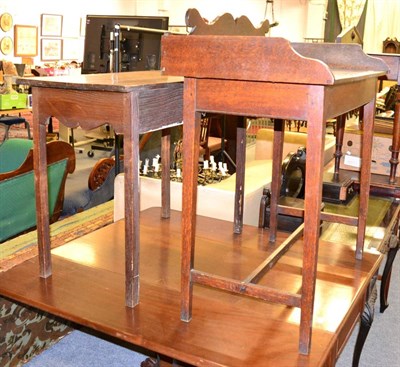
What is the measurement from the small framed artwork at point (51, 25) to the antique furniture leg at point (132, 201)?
11.0 meters

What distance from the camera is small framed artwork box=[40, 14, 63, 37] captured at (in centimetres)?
1136

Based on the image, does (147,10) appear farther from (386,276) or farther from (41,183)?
(41,183)

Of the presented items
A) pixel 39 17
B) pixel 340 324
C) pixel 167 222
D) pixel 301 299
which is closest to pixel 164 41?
pixel 301 299

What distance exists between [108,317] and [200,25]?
0.77 m

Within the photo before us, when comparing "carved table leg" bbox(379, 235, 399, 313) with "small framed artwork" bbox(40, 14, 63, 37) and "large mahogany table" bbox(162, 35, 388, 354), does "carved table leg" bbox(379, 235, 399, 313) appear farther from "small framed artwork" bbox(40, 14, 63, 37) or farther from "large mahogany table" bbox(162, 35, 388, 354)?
"small framed artwork" bbox(40, 14, 63, 37)

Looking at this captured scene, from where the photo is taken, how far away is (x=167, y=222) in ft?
6.57

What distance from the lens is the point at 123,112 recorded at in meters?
1.22

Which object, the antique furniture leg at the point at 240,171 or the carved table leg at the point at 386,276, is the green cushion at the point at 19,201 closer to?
the antique furniture leg at the point at 240,171

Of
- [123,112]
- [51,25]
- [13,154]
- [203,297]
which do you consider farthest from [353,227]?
[51,25]

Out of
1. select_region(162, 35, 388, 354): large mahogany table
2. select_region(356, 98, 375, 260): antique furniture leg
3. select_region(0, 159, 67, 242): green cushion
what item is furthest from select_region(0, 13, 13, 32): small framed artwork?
select_region(162, 35, 388, 354): large mahogany table

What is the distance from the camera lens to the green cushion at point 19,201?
2.54 metres

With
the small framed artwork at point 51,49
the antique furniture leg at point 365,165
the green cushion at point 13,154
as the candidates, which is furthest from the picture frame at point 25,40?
the antique furniture leg at point 365,165

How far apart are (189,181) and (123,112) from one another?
22 centimetres

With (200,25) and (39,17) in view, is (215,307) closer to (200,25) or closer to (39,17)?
(200,25)
